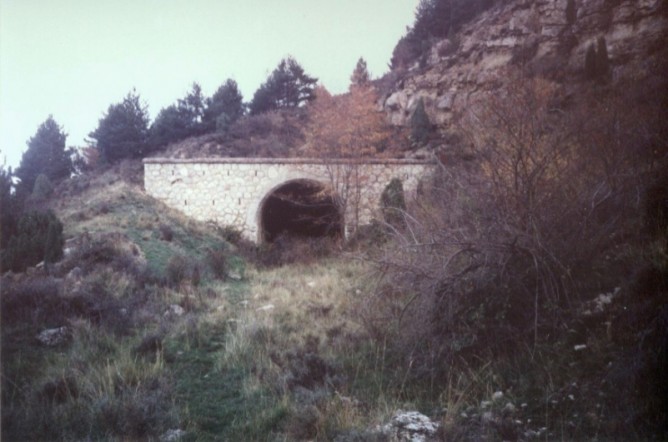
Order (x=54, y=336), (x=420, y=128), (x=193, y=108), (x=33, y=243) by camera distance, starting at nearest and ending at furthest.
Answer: (x=54, y=336) → (x=33, y=243) → (x=420, y=128) → (x=193, y=108)

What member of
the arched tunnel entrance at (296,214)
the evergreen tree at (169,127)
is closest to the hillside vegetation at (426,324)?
the arched tunnel entrance at (296,214)

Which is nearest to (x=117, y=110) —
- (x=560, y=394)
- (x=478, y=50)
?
(x=478, y=50)

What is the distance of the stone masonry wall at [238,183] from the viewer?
555 inches

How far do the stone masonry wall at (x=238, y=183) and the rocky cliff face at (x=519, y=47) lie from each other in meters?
6.73

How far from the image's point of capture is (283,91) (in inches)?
1093

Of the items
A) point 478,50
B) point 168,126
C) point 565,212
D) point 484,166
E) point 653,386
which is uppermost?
point 478,50

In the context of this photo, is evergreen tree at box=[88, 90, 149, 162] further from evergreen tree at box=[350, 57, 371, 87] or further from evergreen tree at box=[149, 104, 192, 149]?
evergreen tree at box=[350, 57, 371, 87]

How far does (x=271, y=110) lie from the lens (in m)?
26.8

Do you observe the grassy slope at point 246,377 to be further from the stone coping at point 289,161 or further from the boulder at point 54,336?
the stone coping at point 289,161

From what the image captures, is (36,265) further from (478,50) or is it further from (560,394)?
(478,50)

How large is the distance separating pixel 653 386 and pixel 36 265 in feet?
30.3

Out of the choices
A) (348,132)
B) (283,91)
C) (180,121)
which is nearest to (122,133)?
(180,121)

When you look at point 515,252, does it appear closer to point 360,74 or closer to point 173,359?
point 173,359

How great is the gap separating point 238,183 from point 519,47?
17.8 metres
